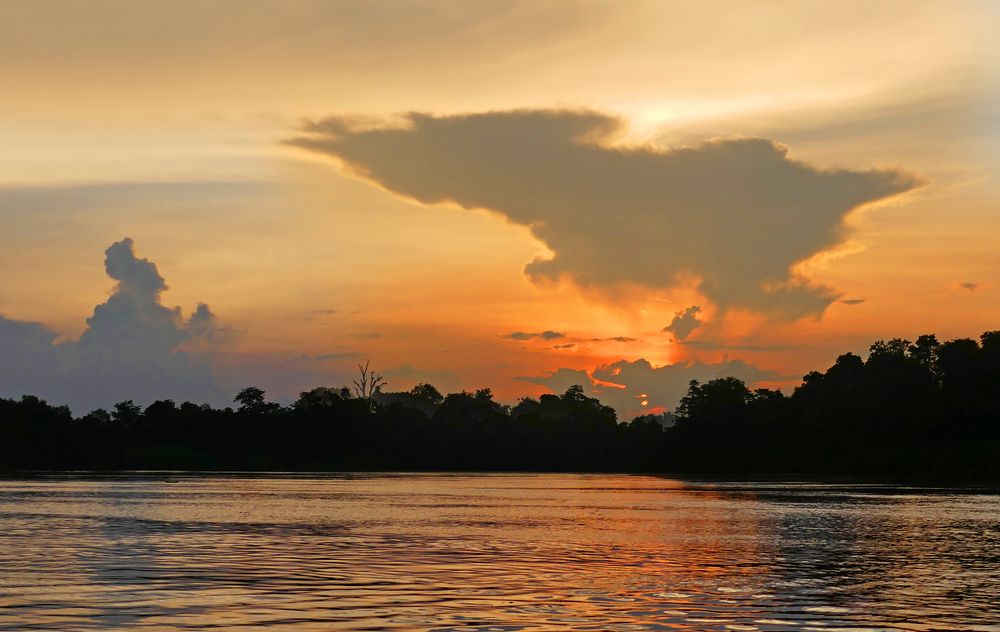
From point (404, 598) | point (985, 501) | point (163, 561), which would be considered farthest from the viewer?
point (985, 501)

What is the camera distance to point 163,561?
137 ft

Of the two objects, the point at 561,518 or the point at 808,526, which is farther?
the point at 561,518

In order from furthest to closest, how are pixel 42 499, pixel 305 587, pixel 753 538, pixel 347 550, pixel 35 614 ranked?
pixel 42 499 → pixel 753 538 → pixel 347 550 → pixel 305 587 → pixel 35 614

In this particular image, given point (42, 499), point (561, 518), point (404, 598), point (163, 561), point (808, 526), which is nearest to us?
point (404, 598)

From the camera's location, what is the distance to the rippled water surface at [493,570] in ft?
96.1

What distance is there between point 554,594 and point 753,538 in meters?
25.3

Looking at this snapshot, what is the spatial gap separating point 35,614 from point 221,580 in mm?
7928

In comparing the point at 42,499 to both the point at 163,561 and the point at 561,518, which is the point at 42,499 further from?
the point at 163,561

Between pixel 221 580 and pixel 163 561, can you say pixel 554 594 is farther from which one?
pixel 163 561

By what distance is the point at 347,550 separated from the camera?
47.4 metres

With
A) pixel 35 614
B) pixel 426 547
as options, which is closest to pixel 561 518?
pixel 426 547

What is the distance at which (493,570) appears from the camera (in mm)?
40031

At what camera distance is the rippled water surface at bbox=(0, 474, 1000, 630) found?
29297 mm

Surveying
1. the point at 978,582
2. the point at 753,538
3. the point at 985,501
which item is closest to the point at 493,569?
the point at 978,582
